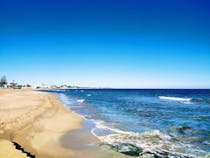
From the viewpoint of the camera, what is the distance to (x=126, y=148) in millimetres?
10117

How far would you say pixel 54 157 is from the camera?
28.1 ft

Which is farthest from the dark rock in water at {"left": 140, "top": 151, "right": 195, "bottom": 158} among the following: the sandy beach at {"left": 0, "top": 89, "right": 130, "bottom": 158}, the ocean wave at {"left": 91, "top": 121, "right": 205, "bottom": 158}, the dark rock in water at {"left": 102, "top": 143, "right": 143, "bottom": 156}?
the sandy beach at {"left": 0, "top": 89, "right": 130, "bottom": 158}

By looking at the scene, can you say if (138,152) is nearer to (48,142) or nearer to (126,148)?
(126,148)

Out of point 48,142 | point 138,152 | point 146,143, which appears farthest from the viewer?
point 146,143

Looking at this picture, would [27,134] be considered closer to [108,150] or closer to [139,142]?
[108,150]

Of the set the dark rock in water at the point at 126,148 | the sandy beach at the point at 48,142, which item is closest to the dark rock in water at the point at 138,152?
the dark rock in water at the point at 126,148

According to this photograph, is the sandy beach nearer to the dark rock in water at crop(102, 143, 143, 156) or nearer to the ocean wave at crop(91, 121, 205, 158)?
the dark rock in water at crop(102, 143, 143, 156)

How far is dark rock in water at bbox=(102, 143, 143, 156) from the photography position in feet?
31.1

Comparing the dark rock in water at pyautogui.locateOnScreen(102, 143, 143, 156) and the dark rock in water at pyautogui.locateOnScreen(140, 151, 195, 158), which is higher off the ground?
the dark rock in water at pyautogui.locateOnScreen(102, 143, 143, 156)

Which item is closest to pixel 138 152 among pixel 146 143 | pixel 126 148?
pixel 126 148

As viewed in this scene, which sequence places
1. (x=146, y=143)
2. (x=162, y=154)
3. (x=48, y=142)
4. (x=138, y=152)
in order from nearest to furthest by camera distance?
(x=162, y=154), (x=138, y=152), (x=48, y=142), (x=146, y=143)

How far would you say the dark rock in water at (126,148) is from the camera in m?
9.47

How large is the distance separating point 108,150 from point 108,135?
322 centimetres

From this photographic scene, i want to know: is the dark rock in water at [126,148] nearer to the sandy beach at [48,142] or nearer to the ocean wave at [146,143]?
the ocean wave at [146,143]
